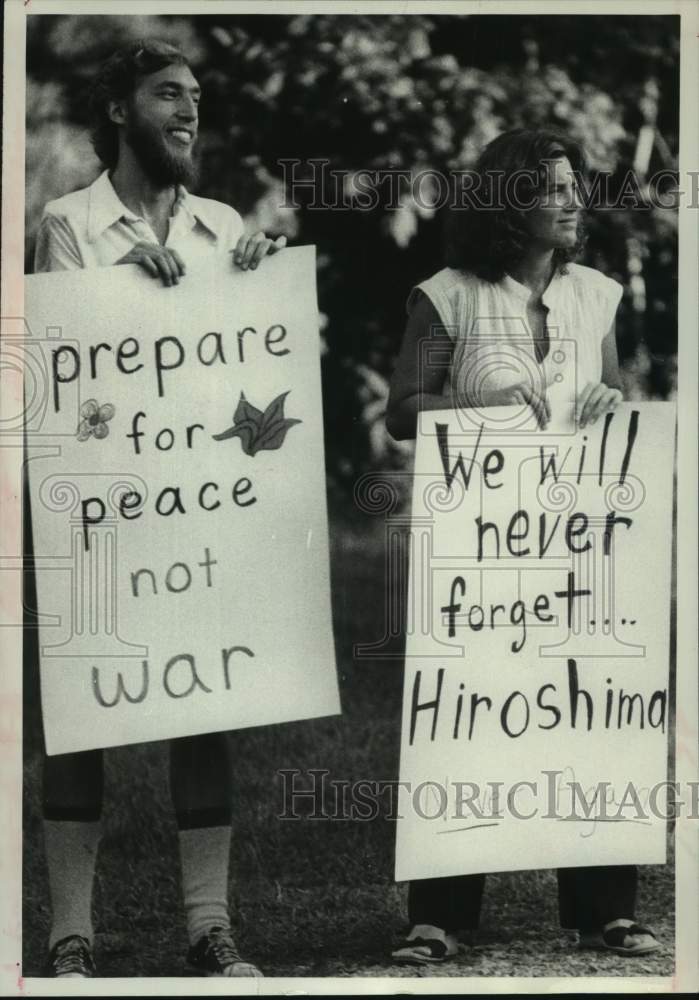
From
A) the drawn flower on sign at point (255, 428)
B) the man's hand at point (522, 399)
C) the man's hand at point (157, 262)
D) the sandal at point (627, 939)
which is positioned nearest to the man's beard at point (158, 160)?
the man's hand at point (157, 262)

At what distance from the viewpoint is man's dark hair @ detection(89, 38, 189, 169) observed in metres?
3.85

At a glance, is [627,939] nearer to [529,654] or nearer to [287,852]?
[529,654]

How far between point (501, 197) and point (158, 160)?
97 cm

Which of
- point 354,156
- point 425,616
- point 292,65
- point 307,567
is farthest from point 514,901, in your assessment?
point 292,65

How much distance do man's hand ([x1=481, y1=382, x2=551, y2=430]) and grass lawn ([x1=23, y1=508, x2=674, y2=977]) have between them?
47 cm

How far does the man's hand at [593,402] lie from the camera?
3.88 meters

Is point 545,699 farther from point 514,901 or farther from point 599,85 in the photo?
point 599,85

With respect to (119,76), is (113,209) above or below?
below

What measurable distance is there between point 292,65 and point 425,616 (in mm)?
1593

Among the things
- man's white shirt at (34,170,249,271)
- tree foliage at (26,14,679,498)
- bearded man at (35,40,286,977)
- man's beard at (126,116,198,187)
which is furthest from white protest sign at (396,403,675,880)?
man's beard at (126,116,198,187)

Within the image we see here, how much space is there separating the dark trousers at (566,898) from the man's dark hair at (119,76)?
87.9 inches

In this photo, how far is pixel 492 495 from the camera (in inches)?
152

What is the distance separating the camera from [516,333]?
3.88 meters

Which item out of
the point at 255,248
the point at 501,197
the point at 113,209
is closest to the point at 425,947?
the point at 255,248
